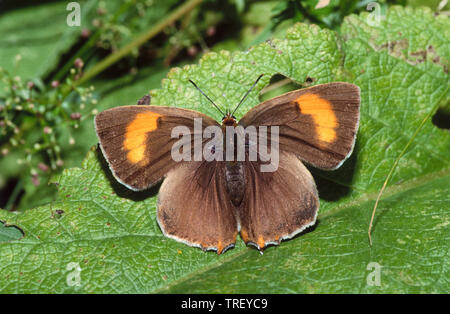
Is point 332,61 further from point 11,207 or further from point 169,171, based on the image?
point 11,207

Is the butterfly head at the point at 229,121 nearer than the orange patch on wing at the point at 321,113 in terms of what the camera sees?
No

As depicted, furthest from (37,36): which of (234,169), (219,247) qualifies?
(219,247)

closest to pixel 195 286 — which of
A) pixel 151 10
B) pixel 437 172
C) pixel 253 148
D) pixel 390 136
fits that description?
pixel 253 148

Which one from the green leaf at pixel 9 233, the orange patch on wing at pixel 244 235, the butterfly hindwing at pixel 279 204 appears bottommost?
the orange patch on wing at pixel 244 235

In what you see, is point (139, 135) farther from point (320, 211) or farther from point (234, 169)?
point (320, 211)

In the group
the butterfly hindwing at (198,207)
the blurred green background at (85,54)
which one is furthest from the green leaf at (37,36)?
the butterfly hindwing at (198,207)

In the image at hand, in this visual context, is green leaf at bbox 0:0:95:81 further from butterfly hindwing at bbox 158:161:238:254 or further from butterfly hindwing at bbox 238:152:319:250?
butterfly hindwing at bbox 238:152:319:250

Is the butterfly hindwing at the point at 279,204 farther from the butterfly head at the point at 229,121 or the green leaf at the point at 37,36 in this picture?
the green leaf at the point at 37,36
